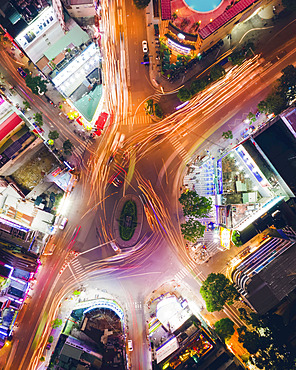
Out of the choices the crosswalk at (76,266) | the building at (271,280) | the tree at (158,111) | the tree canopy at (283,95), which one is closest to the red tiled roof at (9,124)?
the tree at (158,111)

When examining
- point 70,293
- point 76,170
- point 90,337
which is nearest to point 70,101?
point 76,170

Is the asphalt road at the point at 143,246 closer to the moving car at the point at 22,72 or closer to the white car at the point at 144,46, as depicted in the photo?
the white car at the point at 144,46

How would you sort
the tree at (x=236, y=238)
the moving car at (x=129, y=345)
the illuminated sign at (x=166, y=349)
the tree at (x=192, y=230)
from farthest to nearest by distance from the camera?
the tree at (x=236, y=238), the moving car at (x=129, y=345), the tree at (x=192, y=230), the illuminated sign at (x=166, y=349)

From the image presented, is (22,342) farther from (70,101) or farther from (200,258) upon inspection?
(70,101)

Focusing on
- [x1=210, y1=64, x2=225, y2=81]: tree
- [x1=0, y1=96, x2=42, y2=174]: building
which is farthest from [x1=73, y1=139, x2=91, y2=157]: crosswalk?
[x1=210, y1=64, x2=225, y2=81]: tree

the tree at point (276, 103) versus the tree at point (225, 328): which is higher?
the tree at point (276, 103)

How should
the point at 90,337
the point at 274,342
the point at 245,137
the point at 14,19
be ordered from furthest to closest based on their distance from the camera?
the point at 245,137 → the point at 90,337 → the point at 274,342 → the point at 14,19

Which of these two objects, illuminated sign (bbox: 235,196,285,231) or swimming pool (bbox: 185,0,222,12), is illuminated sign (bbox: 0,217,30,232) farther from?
swimming pool (bbox: 185,0,222,12)
